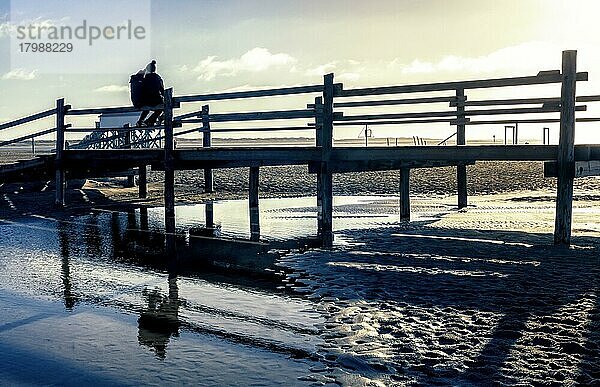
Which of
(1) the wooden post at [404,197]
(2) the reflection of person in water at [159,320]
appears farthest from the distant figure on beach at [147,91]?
(2) the reflection of person in water at [159,320]

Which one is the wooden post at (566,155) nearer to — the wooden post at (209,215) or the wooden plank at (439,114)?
the wooden plank at (439,114)

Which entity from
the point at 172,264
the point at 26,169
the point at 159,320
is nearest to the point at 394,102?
the point at 172,264

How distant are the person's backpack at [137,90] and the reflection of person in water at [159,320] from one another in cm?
1079

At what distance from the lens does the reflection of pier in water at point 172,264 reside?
6.60m

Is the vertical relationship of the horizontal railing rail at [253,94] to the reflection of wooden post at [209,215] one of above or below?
above

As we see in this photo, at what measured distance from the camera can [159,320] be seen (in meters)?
7.02

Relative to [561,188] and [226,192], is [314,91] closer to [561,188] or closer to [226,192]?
[561,188]

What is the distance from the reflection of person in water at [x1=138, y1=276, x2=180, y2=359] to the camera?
20.4 ft

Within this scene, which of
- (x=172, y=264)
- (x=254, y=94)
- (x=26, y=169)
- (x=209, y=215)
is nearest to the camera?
(x=172, y=264)

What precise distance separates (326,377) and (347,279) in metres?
3.63

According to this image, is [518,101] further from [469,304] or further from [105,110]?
[105,110]

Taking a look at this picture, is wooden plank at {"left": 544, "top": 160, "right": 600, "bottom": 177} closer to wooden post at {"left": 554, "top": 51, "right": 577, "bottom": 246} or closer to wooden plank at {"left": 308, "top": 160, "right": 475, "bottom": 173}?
wooden post at {"left": 554, "top": 51, "right": 577, "bottom": 246}

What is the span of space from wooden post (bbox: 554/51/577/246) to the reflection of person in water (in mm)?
6464

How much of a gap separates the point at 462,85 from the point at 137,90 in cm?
963
